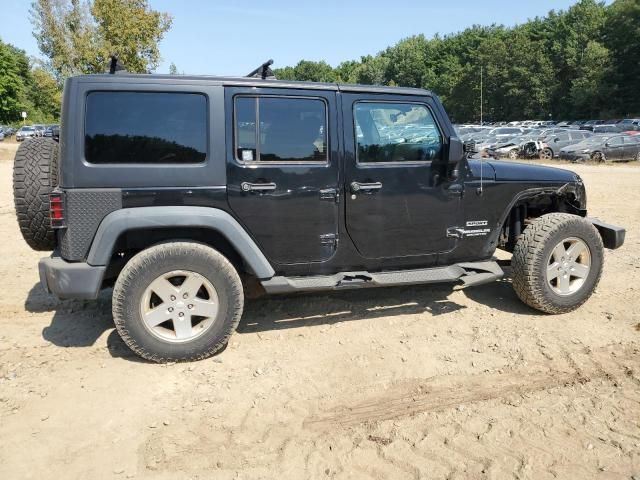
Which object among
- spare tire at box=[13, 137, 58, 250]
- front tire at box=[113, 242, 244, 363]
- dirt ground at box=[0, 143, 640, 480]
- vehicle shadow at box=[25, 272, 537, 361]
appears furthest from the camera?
vehicle shadow at box=[25, 272, 537, 361]

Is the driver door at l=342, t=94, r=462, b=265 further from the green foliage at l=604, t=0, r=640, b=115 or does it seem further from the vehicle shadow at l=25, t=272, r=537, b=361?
the green foliage at l=604, t=0, r=640, b=115

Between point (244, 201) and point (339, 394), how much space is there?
1.49m

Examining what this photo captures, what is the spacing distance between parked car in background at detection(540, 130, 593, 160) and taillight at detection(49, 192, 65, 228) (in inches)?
971

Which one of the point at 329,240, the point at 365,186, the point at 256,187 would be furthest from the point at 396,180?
the point at 256,187

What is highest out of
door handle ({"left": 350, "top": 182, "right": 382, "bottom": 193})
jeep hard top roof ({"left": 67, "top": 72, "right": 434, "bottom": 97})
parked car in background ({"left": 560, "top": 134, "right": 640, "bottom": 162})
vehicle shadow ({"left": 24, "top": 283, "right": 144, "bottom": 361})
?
parked car in background ({"left": 560, "top": 134, "right": 640, "bottom": 162})

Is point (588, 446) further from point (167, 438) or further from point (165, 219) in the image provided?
point (165, 219)

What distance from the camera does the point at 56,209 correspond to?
342 cm

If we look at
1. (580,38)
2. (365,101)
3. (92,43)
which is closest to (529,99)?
(580,38)

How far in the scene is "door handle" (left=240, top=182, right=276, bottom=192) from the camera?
146 inches

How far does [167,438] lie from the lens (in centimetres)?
286

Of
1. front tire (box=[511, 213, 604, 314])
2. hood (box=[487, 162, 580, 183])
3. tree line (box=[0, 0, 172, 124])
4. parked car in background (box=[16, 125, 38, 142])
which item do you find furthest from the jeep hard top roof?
parked car in background (box=[16, 125, 38, 142])

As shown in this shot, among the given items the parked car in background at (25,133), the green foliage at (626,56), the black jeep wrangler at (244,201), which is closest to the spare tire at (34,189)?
the black jeep wrangler at (244,201)

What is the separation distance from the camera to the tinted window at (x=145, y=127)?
3457 millimetres

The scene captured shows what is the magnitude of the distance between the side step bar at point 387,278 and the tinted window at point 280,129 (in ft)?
3.03
